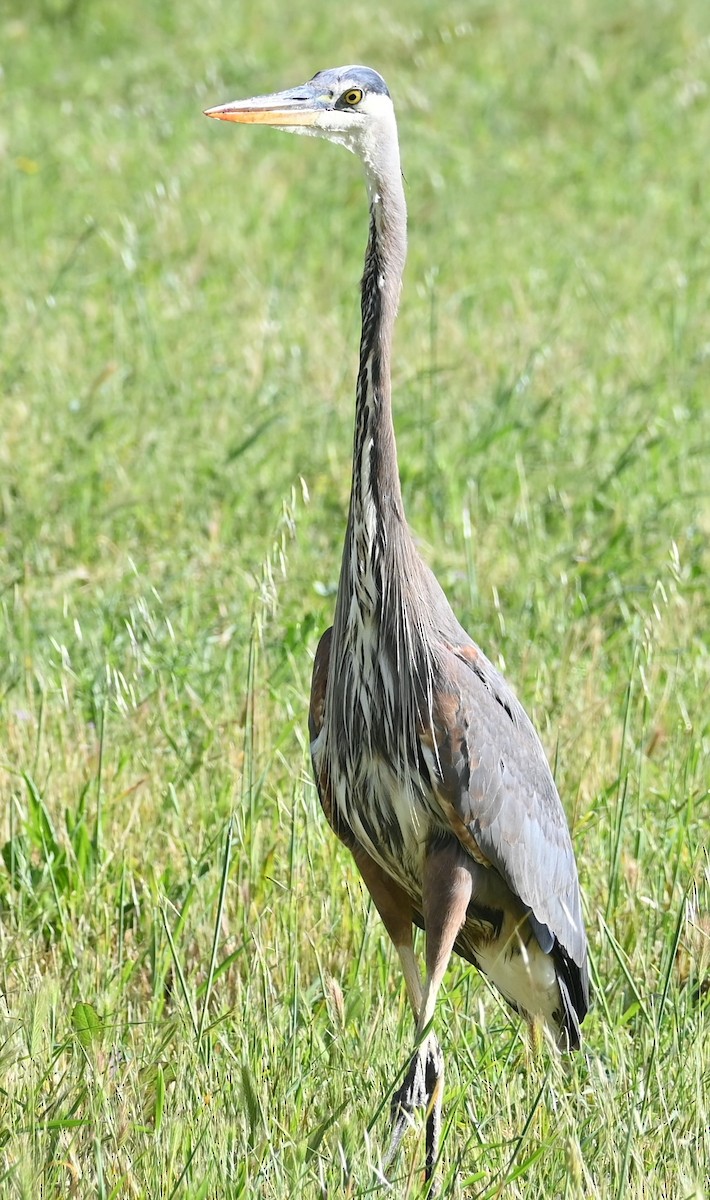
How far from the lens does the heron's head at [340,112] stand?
3.10 metres

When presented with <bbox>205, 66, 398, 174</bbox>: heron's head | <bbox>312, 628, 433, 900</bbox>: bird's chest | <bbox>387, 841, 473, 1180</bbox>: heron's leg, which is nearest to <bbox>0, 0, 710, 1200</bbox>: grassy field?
<bbox>387, 841, 473, 1180</bbox>: heron's leg

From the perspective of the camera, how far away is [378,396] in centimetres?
302

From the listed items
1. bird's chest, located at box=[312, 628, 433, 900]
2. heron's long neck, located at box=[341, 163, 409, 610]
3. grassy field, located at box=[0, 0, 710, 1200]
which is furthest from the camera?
bird's chest, located at box=[312, 628, 433, 900]

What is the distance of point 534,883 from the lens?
128 inches


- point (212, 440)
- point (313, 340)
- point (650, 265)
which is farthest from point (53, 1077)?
point (650, 265)

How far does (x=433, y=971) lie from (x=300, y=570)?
241 centimetres

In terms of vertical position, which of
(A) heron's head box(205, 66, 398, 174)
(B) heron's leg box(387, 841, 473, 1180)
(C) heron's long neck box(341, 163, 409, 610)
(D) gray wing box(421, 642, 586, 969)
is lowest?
(B) heron's leg box(387, 841, 473, 1180)

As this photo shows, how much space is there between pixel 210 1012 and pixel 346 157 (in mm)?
6742

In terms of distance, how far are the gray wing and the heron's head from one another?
3.31 ft

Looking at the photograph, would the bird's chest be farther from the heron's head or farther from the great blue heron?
the heron's head

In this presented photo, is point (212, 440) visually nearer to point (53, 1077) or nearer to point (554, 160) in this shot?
point (53, 1077)

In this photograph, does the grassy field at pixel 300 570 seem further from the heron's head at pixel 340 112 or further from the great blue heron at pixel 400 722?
the heron's head at pixel 340 112

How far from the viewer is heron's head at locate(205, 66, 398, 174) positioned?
310 cm

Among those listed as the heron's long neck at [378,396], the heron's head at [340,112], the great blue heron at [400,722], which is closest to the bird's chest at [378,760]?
the great blue heron at [400,722]
